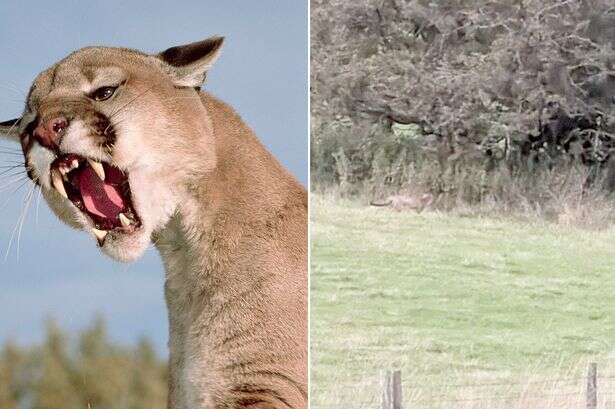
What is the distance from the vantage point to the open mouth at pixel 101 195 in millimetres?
2369

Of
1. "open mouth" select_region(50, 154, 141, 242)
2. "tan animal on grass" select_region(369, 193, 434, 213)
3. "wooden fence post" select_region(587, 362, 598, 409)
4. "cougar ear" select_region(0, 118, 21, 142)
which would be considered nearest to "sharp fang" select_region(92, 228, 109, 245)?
"open mouth" select_region(50, 154, 141, 242)

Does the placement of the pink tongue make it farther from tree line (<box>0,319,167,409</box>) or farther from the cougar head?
tree line (<box>0,319,167,409</box>)

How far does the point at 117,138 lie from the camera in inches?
92.5

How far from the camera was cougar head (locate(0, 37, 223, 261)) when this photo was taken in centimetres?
232

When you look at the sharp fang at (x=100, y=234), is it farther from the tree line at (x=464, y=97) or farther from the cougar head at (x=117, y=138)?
the tree line at (x=464, y=97)

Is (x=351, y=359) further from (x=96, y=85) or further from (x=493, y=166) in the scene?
(x=96, y=85)

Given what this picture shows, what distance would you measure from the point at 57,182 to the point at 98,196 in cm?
9

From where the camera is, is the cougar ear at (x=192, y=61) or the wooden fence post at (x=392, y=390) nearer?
the cougar ear at (x=192, y=61)

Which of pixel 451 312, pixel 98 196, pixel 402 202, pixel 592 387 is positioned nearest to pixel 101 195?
pixel 98 196

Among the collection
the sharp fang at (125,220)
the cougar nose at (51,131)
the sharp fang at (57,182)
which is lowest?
the sharp fang at (125,220)

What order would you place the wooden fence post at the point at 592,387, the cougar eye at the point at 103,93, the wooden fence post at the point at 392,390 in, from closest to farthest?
the cougar eye at the point at 103,93 → the wooden fence post at the point at 392,390 → the wooden fence post at the point at 592,387

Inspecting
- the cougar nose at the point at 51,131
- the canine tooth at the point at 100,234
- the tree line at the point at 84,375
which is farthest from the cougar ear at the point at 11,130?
the tree line at the point at 84,375

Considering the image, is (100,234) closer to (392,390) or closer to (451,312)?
(392,390)

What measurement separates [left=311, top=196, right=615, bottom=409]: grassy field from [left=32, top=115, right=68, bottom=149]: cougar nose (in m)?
1.93
